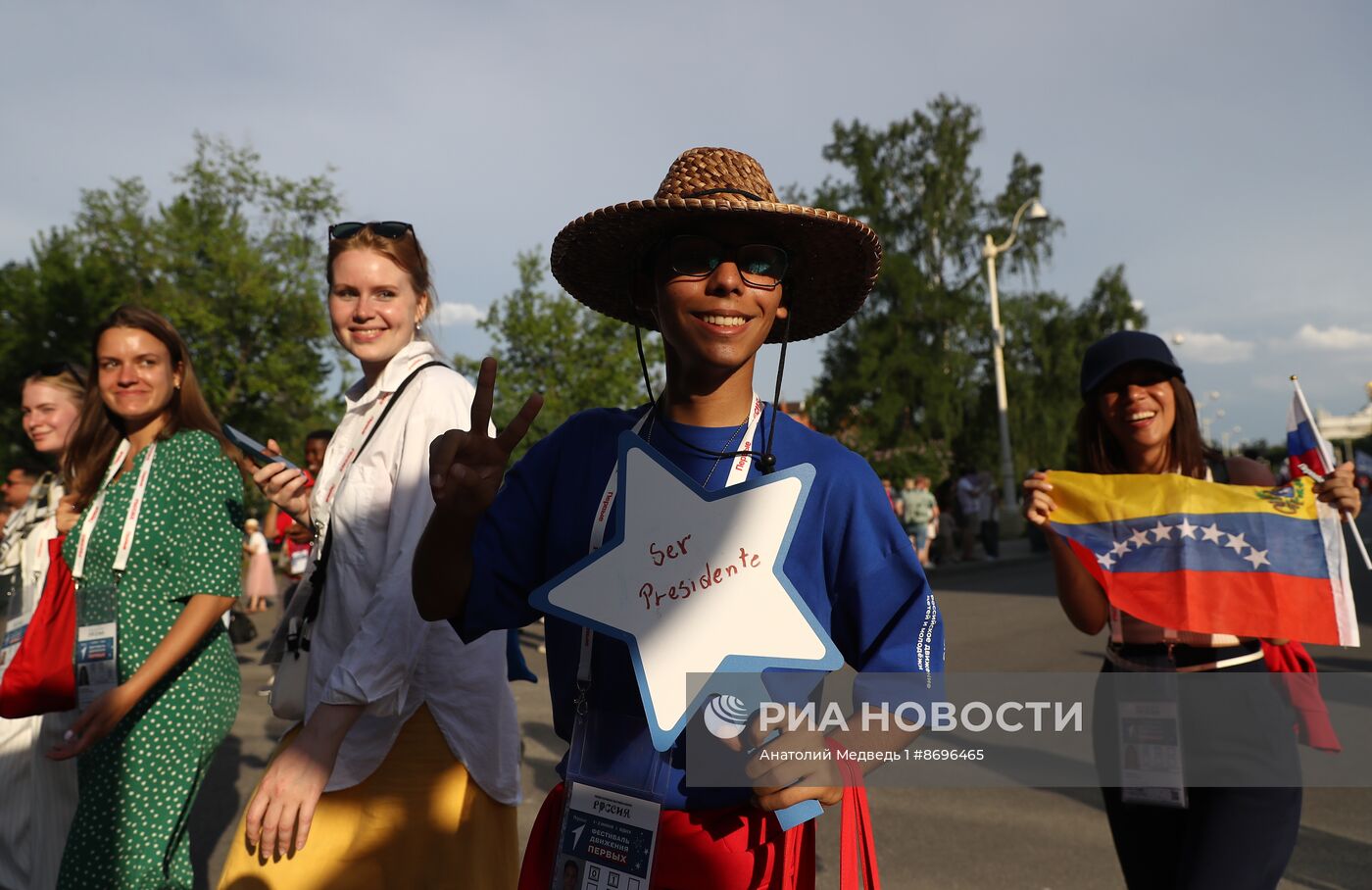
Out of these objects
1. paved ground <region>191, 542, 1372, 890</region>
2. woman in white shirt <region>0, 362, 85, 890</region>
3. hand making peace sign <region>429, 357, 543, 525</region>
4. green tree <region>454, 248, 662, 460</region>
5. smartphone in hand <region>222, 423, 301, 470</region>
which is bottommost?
paved ground <region>191, 542, 1372, 890</region>

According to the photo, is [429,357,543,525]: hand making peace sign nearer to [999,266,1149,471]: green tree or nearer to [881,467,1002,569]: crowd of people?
[881,467,1002,569]: crowd of people

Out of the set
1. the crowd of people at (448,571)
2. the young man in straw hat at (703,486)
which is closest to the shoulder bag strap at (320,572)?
the crowd of people at (448,571)

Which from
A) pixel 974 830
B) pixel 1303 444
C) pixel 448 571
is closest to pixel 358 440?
pixel 448 571

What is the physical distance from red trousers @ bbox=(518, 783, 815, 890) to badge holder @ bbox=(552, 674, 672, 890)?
0.17 ft

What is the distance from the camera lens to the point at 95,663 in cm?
277

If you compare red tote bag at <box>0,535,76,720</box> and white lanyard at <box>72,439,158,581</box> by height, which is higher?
white lanyard at <box>72,439,158,581</box>

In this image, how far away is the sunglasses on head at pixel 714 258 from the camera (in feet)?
5.82

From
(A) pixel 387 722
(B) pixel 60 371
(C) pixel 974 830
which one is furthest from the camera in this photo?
(C) pixel 974 830

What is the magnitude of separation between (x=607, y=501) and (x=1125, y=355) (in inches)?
71.7

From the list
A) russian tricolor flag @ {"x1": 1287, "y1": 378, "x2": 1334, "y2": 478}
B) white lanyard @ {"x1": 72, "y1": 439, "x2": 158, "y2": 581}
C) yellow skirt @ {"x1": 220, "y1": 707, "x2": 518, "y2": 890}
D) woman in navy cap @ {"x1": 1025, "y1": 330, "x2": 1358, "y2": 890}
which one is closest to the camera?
yellow skirt @ {"x1": 220, "y1": 707, "x2": 518, "y2": 890}

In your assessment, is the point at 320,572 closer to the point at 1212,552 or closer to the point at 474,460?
the point at 474,460

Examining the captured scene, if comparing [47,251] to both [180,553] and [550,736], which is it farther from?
[180,553]

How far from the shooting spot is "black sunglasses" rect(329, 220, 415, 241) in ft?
8.33

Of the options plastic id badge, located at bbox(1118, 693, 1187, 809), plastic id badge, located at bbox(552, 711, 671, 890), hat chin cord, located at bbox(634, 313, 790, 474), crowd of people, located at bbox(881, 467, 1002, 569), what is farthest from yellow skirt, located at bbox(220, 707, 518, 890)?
crowd of people, located at bbox(881, 467, 1002, 569)
